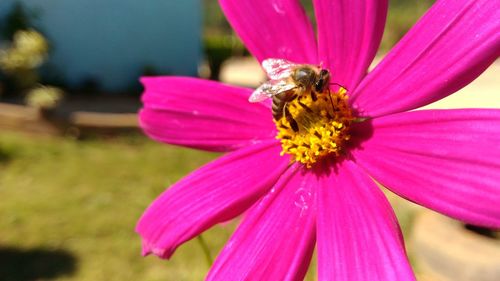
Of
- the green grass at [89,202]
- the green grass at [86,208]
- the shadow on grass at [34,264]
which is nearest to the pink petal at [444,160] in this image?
the green grass at [86,208]

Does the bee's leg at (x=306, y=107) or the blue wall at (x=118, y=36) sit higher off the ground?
the blue wall at (x=118, y=36)

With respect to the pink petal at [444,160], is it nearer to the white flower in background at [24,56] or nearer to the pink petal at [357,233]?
the pink petal at [357,233]

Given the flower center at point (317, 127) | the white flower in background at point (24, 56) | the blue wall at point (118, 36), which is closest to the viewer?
the flower center at point (317, 127)

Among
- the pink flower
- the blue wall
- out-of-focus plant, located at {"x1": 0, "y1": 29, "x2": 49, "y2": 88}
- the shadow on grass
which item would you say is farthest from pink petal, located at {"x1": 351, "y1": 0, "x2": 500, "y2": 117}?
the blue wall

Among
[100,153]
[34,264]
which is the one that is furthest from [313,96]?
[100,153]

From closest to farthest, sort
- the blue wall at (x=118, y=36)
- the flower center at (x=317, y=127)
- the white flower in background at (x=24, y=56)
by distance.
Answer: the flower center at (x=317, y=127) < the white flower in background at (x=24, y=56) < the blue wall at (x=118, y=36)

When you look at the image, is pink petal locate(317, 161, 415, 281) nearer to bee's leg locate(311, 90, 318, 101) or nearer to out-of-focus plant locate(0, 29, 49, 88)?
bee's leg locate(311, 90, 318, 101)
